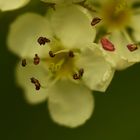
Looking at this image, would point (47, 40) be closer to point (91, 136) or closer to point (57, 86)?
point (57, 86)

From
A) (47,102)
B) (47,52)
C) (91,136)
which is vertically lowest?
(91,136)

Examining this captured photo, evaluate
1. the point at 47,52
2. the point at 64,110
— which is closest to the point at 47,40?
the point at 47,52

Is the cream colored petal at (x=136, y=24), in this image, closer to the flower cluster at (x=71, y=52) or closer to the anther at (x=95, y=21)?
the flower cluster at (x=71, y=52)

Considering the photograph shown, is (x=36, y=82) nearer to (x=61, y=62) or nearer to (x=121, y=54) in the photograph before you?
(x=61, y=62)

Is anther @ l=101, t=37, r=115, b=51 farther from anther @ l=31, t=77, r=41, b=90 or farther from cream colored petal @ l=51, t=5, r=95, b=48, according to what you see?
anther @ l=31, t=77, r=41, b=90

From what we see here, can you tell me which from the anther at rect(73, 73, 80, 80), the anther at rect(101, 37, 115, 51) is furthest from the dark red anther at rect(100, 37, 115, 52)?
the anther at rect(73, 73, 80, 80)

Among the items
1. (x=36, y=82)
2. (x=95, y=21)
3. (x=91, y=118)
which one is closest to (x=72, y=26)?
(x=95, y=21)
